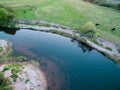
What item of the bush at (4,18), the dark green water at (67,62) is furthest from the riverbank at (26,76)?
the bush at (4,18)

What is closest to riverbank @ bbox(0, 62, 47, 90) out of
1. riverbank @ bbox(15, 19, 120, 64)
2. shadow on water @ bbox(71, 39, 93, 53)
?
shadow on water @ bbox(71, 39, 93, 53)

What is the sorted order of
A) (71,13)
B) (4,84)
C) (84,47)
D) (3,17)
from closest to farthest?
(4,84)
(84,47)
(3,17)
(71,13)

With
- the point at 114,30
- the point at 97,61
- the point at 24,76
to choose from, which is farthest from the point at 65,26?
the point at 24,76

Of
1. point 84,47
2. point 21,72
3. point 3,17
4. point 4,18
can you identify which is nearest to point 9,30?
point 4,18

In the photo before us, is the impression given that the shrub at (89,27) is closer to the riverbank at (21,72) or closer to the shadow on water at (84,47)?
the shadow on water at (84,47)

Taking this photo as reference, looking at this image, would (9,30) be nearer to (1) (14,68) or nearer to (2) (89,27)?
(1) (14,68)

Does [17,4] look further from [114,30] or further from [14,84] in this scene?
[14,84]
